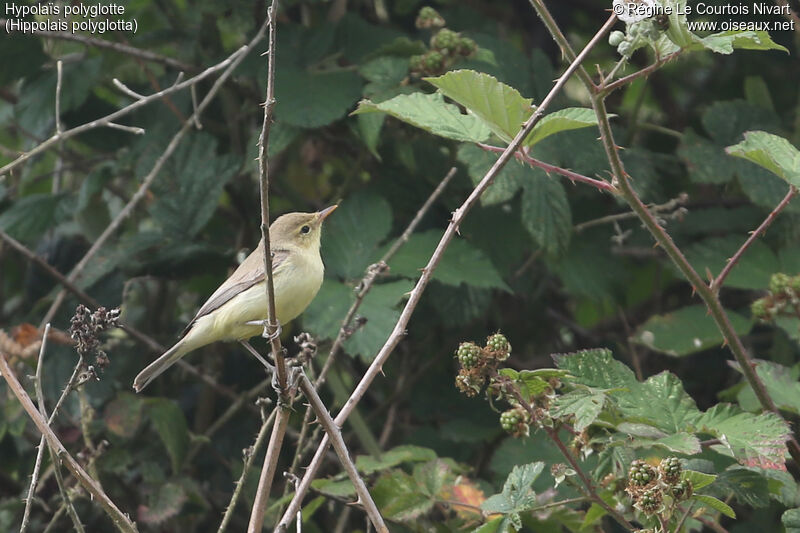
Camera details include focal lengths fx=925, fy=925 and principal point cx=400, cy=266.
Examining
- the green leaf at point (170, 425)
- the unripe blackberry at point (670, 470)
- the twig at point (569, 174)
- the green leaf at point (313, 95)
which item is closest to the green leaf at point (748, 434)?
the unripe blackberry at point (670, 470)

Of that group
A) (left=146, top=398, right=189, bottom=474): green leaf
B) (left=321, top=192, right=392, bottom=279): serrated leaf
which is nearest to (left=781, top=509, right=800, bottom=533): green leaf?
(left=321, top=192, right=392, bottom=279): serrated leaf

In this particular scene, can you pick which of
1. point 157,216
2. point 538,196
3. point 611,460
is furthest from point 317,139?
point 611,460

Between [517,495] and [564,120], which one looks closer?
[564,120]

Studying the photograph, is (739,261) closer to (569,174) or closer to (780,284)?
(780,284)

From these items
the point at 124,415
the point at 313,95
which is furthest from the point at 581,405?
the point at 124,415

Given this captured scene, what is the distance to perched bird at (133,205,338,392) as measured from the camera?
12.1ft

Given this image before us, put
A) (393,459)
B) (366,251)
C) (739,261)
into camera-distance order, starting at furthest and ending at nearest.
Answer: (366,251), (739,261), (393,459)

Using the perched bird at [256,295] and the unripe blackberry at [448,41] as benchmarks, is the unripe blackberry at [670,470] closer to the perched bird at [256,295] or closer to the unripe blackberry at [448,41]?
the perched bird at [256,295]

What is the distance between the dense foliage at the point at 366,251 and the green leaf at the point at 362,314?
11 mm

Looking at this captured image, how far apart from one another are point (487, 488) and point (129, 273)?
2.00m

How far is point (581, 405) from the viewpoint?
250 cm

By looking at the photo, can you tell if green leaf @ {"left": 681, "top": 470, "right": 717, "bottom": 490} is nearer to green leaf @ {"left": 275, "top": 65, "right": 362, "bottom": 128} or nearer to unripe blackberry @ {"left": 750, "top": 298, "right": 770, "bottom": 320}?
unripe blackberry @ {"left": 750, "top": 298, "right": 770, "bottom": 320}

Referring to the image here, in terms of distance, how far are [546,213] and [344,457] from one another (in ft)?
6.21

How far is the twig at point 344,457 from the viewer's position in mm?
2199
